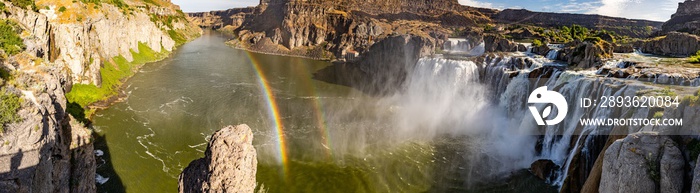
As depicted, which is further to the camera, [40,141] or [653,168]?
[653,168]

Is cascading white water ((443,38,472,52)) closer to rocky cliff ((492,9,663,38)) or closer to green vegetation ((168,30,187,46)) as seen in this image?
rocky cliff ((492,9,663,38))

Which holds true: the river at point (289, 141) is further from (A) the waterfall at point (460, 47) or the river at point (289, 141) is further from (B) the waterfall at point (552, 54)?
(A) the waterfall at point (460, 47)

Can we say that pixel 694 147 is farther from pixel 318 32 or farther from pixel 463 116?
pixel 318 32

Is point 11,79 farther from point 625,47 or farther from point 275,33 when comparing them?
Answer: point 275,33

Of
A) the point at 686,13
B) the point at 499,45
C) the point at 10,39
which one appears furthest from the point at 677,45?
the point at 686,13

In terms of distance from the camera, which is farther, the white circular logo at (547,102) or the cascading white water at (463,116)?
the cascading white water at (463,116)

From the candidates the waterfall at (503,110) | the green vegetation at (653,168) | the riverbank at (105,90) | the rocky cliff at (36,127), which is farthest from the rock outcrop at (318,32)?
the green vegetation at (653,168)

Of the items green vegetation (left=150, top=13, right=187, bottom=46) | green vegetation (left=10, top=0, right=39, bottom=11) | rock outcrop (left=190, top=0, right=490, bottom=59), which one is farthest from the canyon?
green vegetation (left=150, top=13, right=187, bottom=46)

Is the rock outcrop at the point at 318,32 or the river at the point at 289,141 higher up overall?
the rock outcrop at the point at 318,32
